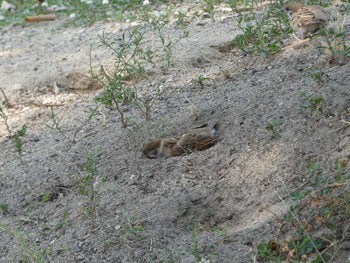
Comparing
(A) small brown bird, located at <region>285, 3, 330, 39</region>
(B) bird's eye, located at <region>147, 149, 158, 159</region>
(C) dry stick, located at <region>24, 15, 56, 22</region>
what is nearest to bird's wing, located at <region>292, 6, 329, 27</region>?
(A) small brown bird, located at <region>285, 3, 330, 39</region>

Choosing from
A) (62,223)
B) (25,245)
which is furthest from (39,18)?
(25,245)

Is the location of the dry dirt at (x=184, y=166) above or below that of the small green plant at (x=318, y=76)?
below

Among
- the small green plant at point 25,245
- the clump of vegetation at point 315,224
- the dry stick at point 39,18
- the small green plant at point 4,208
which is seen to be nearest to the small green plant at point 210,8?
the dry stick at point 39,18

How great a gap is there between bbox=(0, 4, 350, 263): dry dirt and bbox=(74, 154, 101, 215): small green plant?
2 centimetres

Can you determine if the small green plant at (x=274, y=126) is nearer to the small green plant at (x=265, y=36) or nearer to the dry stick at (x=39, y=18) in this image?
the small green plant at (x=265, y=36)

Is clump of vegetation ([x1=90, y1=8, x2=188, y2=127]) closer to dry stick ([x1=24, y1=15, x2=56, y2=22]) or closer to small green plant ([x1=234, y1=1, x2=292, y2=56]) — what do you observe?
small green plant ([x1=234, y1=1, x2=292, y2=56])

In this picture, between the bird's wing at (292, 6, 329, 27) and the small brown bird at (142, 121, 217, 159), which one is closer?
the small brown bird at (142, 121, 217, 159)

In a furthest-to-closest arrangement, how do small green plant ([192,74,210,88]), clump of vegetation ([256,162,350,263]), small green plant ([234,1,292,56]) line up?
1. small green plant ([234,1,292,56])
2. small green plant ([192,74,210,88])
3. clump of vegetation ([256,162,350,263])

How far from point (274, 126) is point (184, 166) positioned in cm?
45

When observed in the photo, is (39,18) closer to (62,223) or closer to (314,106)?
(62,223)

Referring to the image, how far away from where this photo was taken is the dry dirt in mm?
3076

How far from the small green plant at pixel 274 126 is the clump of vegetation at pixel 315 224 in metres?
0.50

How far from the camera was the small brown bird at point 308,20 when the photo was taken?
4.34 meters

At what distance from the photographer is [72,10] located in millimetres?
6961
